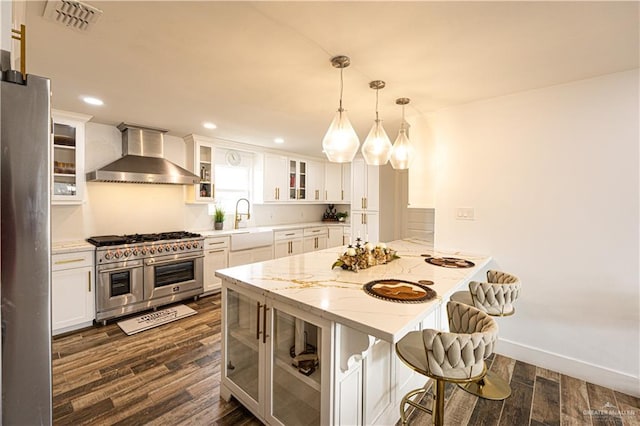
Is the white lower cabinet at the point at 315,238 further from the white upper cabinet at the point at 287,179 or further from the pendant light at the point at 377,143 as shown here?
the pendant light at the point at 377,143

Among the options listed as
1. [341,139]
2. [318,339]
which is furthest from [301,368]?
[341,139]

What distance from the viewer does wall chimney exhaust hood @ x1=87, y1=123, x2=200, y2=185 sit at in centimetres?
332

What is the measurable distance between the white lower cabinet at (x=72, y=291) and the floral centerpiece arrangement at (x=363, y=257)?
280 centimetres

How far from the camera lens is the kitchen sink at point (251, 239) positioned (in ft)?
14.1

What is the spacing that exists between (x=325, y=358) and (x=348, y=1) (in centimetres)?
176

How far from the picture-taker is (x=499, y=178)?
2627mm

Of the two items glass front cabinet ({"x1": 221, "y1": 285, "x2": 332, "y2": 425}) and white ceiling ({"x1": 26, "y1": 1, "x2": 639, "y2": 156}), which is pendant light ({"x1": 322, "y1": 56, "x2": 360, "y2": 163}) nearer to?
white ceiling ({"x1": 26, "y1": 1, "x2": 639, "y2": 156})

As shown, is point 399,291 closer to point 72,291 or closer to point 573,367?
point 573,367

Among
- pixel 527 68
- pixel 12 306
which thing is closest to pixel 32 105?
pixel 12 306

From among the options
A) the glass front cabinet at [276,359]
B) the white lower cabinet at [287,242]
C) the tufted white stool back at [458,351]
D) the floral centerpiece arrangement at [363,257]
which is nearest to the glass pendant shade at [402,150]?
the floral centerpiece arrangement at [363,257]

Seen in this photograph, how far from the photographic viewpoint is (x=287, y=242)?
17.1 feet

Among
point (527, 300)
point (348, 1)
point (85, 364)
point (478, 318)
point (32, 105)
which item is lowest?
point (85, 364)

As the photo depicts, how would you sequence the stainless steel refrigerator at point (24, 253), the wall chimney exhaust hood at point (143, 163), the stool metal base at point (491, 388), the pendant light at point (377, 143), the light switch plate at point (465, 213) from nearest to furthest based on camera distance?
the stainless steel refrigerator at point (24, 253), the stool metal base at point (491, 388), the pendant light at point (377, 143), the light switch plate at point (465, 213), the wall chimney exhaust hood at point (143, 163)

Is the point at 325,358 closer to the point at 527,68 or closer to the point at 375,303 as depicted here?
the point at 375,303
